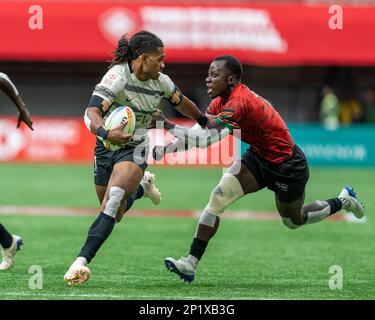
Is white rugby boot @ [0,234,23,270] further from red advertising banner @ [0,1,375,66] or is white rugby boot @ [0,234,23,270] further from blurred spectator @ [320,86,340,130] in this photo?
blurred spectator @ [320,86,340,130]

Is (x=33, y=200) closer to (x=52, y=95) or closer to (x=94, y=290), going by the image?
(x=94, y=290)

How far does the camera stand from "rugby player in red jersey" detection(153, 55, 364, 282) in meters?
8.45

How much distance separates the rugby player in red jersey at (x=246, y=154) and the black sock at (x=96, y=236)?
2.66 ft

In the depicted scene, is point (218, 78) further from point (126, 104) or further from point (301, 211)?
point (301, 211)

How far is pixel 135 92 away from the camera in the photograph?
844 centimetres

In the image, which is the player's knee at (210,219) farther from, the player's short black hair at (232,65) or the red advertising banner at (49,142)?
the red advertising banner at (49,142)

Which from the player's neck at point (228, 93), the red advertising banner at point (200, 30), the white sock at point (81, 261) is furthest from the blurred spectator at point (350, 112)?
the white sock at point (81, 261)

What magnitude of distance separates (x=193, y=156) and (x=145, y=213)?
9.11 meters

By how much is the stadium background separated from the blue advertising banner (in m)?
0.03

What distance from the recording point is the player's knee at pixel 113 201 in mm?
8016

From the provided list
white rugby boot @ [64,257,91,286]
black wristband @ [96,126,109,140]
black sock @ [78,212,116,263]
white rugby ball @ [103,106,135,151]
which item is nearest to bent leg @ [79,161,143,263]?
black sock @ [78,212,116,263]

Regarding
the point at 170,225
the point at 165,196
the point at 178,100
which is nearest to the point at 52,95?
the point at 165,196

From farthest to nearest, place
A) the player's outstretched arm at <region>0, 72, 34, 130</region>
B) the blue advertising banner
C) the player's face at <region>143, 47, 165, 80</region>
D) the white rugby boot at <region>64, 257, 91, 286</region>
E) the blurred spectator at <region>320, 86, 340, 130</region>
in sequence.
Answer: the blurred spectator at <region>320, 86, 340, 130</region>, the blue advertising banner, the player's outstretched arm at <region>0, 72, 34, 130</region>, the player's face at <region>143, 47, 165, 80</region>, the white rugby boot at <region>64, 257, 91, 286</region>

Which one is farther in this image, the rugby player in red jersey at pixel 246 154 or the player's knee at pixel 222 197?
the player's knee at pixel 222 197
